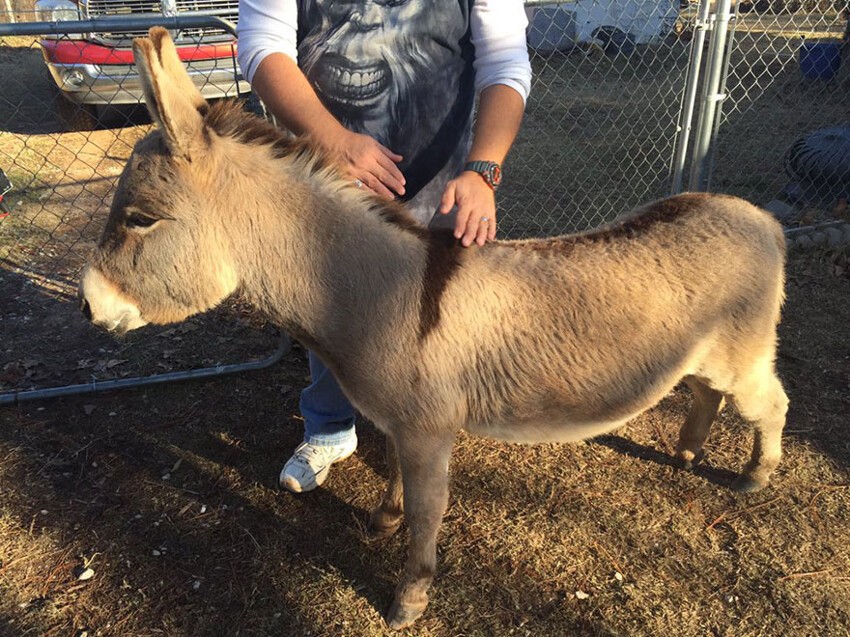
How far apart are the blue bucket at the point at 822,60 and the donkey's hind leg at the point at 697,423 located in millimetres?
9302

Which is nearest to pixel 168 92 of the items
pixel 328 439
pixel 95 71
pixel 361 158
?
pixel 361 158

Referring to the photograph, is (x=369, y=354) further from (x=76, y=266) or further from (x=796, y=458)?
(x=76, y=266)

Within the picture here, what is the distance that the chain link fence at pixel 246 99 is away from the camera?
4.54m

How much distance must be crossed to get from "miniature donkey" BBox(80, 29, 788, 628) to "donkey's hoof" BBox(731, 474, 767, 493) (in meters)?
1.10

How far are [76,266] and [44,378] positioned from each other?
1512 mm

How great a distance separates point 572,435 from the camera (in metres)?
2.66

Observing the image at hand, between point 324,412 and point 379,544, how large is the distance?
719 mm

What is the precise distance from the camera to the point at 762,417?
10.2ft

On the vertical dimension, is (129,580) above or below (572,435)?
below

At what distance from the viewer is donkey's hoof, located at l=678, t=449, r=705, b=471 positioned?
11.7 ft

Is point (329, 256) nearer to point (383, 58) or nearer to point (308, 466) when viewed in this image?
point (383, 58)

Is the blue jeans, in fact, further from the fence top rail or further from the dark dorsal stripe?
the fence top rail

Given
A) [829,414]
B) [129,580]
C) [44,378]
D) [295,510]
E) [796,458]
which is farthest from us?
[44,378]

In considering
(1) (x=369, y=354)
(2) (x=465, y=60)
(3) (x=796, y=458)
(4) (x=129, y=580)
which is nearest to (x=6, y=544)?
(4) (x=129, y=580)
